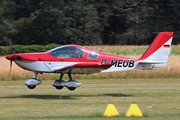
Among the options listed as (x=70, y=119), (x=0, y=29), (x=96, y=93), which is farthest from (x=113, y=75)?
(x=0, y=29)

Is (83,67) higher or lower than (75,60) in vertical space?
A: lower

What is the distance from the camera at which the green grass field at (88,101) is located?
41.2 feet

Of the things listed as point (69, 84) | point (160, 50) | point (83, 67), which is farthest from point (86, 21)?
point (83, 67)

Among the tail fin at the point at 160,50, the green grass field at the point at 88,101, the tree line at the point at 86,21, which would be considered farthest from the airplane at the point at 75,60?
the tree line at the point at 86,21

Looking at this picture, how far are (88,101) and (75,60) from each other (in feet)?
7.37

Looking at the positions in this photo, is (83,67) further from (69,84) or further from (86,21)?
(86,21)

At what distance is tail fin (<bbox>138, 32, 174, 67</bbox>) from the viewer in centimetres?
1795

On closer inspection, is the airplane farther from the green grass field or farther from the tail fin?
the green grass field

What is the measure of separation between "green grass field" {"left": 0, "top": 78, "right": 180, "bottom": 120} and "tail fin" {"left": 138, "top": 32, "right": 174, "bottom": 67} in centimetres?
119

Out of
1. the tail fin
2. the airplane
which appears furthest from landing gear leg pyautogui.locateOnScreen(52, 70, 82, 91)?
the tail fin

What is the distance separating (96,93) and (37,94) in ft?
7.07

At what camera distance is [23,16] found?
61.6m

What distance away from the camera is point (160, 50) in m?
18.0

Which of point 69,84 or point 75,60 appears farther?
point 69,84
